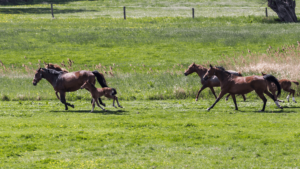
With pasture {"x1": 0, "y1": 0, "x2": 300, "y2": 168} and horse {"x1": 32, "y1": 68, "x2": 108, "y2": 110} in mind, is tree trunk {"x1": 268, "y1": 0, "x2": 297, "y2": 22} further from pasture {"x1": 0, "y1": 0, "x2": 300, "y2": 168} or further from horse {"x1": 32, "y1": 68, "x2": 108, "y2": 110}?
horse {"x1": 32, "y1": 68, "x2": 108, "y2": 110}

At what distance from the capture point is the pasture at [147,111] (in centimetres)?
1150

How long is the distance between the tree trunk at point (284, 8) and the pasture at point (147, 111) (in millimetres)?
4264

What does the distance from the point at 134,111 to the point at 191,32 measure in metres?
30.3

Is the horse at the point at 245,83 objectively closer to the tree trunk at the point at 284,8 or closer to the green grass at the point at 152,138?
the green grass at the point at 152,138

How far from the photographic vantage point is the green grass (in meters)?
11.0

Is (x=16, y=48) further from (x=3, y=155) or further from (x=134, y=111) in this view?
(x=3, y=155)

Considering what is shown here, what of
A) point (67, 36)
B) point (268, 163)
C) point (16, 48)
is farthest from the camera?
point (67, 36)

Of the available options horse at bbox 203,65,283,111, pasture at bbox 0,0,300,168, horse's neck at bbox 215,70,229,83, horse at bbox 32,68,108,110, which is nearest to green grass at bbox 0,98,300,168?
pasture at bbox 0,0,300,168

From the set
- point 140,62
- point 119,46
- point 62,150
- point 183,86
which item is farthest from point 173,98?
point 119,46

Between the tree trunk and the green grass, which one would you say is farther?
the tree trunk

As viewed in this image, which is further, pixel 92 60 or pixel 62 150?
pixel 92 60

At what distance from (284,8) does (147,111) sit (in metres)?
39.5

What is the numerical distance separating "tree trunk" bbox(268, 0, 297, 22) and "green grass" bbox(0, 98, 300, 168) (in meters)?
36.6

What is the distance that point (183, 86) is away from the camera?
25.0 meters
